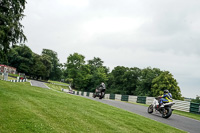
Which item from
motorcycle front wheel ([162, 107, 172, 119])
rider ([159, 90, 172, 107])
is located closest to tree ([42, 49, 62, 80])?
rider ([159, 90, 172, 107])

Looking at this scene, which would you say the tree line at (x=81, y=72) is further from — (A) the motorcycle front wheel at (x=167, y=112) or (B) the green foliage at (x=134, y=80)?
(A) the motorcycle front wheel at (x=167, y=112)

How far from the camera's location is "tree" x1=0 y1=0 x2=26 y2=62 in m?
14.2

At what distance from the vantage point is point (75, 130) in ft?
15.6

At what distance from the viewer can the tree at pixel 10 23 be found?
14.2 m

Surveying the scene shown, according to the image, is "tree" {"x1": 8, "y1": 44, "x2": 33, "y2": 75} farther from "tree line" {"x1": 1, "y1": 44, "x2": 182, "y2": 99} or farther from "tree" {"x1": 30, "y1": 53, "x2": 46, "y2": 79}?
"tree" {"x1": 30, "y1": 53, "x2": 46, "y2": 79}

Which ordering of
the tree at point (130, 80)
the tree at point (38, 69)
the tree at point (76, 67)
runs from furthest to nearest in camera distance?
the tree at point (38, 69) < the tree at point (76, 67) < the tree at point (130, 80)

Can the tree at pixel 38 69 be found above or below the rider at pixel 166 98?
above

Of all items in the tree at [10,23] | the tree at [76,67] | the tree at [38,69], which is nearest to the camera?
the tree at [10,23]

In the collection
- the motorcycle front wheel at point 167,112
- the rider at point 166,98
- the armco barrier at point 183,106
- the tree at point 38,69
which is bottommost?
the armco barrier at point 183,106

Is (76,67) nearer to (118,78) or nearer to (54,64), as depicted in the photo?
(118,78)

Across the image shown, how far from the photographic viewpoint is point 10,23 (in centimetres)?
1442

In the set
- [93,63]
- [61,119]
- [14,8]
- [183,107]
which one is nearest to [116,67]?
[93,63]

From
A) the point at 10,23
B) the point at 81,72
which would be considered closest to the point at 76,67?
the point at 81,72

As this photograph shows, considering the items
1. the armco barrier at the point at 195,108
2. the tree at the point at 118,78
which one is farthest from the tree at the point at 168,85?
the armco barrier at the point at 195,108
